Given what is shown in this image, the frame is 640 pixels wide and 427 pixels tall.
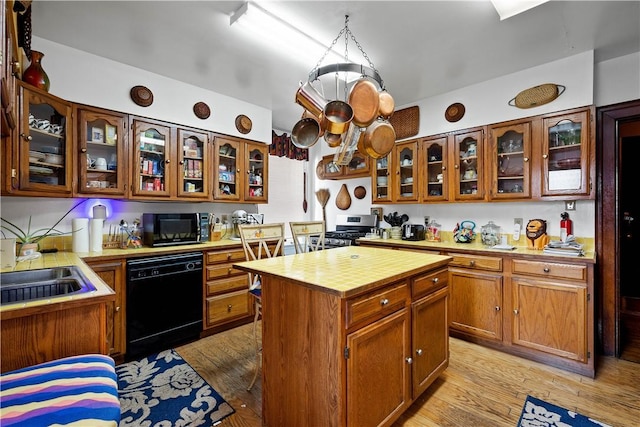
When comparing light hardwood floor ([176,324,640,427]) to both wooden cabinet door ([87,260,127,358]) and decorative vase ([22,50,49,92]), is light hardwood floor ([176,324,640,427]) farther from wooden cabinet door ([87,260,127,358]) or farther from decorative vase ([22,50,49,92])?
decorative vase ([22,50,49,92])

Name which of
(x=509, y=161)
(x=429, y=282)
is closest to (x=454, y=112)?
(x=509, y=161)

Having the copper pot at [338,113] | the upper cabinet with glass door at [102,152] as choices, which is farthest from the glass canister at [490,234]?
the upper cabinet with glass door at [102,152]

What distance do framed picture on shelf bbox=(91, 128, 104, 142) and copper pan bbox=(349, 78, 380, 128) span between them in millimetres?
2327

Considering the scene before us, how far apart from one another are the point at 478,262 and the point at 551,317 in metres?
0.66

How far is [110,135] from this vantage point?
2.69 m

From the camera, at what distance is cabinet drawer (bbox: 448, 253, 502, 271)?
263 centimetres

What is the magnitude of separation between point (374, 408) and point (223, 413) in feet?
3.23

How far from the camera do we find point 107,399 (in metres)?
0.98

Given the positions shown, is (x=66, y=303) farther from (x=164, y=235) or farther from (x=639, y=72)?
(x=639, y=72)

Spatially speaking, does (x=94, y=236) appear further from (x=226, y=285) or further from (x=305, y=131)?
(x=305, y=131)

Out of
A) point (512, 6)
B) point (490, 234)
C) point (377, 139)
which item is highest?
point (512, 6)

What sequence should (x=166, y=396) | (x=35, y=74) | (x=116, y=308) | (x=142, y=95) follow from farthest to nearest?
(x=142, y=95)
(x=116, y=308)
(x=35, y=74)
(x=166, y=396)

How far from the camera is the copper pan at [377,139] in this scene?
189 cm

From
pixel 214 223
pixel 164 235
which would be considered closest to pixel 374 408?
pixel 164 235
